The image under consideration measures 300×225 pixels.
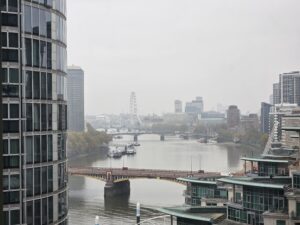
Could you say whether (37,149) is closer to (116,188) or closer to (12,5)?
(12,5)

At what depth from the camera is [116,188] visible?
39.5m

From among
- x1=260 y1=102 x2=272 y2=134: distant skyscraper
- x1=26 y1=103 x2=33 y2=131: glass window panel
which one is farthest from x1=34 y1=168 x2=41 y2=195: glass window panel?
x1=260 y1=102 x2=272 y2=134: distant skyscraper

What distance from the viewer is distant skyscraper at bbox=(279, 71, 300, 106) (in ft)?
329

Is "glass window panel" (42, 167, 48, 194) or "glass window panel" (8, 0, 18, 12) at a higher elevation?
"glass window panel" (8, 0, 18, 12)

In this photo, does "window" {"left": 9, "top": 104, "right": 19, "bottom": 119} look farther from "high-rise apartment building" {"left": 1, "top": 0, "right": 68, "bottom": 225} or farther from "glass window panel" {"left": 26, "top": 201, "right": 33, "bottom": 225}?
"glass window panel" {"left": 26, "top": 201, "right": 33, "bottom": 225}

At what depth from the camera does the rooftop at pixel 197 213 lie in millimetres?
14148

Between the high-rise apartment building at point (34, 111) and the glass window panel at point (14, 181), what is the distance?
0.02 meters

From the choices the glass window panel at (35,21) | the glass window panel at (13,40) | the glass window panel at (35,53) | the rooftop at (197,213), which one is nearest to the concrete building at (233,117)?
the rooftop at (197,213)

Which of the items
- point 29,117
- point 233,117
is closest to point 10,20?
point 29,117

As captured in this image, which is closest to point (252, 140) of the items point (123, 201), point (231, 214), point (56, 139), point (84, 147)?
point (84, 147)

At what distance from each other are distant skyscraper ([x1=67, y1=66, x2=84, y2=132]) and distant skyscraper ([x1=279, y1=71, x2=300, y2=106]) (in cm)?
4661

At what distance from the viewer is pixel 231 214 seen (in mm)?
16094

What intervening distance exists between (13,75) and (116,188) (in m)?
30.7

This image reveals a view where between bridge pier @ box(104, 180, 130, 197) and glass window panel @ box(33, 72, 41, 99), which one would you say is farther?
bridge pier @ box(104, 180, 130, 197)
